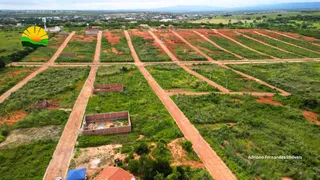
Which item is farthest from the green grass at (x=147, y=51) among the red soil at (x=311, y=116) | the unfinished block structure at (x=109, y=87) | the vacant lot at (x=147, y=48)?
the red soil at (x=311, y=116)

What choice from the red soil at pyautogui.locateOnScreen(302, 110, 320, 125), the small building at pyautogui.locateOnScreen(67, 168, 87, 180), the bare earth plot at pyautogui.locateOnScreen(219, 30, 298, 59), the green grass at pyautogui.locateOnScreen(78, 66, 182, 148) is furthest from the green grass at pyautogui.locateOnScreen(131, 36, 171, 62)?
the small building at pyautogui.locateOnScreen(67, 168, 87, 180)

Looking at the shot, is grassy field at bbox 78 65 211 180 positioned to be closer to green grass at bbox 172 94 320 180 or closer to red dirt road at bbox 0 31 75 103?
green grass at bbox 172 94 320 180

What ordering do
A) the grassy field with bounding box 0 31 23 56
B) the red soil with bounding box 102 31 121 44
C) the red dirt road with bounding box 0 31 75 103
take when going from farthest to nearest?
1. the red soil with bounding box 102 31 121 44
2. the grassy field with bounding box 0 31 23 56
3. the red dirt road with bounding box 0 31 75 103

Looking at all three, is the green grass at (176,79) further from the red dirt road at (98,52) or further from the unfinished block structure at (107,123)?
the red dirt road at (98,52)

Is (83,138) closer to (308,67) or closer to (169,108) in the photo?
(169,108)

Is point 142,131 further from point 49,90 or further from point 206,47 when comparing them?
point 206,47

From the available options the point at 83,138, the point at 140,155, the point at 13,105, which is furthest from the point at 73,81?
the point at 140,155

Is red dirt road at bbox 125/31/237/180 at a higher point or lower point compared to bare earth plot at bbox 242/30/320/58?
→ lower
